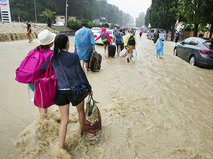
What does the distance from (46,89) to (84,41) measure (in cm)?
392

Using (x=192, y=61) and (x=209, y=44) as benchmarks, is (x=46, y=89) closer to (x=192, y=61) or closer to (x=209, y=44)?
(x=209, y=44)

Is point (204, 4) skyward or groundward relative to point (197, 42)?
skyward

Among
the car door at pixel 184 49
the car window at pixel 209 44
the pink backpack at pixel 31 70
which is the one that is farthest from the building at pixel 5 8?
the pink backpack at pixel 31 70

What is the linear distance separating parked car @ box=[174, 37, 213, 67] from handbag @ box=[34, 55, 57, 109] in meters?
8.12

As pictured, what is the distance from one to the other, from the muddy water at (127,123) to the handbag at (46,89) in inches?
31.5

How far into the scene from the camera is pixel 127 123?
11.8 feet

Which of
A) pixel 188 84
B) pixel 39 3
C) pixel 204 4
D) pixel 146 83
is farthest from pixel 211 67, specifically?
pixel 39 3

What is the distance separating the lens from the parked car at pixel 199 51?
820cm

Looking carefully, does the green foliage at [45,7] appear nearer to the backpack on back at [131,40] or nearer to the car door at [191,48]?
the backpack on back at [131,40]

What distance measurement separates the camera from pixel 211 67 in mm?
8562

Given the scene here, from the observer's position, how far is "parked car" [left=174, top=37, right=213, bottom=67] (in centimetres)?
820

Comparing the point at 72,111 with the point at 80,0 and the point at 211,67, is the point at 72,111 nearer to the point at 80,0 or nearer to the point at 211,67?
the point at 211,67

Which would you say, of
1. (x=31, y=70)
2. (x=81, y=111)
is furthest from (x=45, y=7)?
(x=81, y=111)

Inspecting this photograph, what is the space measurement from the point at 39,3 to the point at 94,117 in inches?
2355
